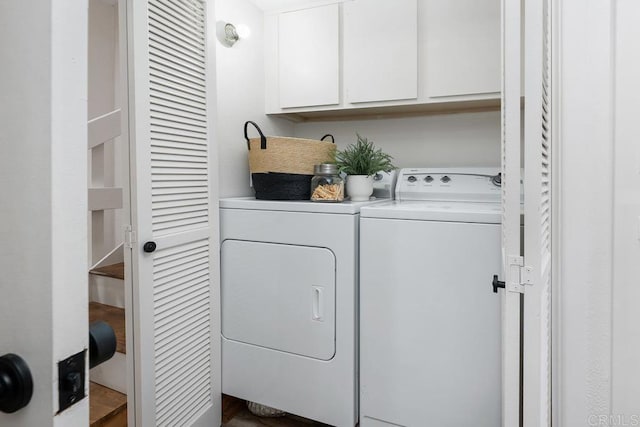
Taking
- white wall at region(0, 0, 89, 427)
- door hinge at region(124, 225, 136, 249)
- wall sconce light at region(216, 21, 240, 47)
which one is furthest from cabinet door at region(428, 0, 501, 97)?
white wall at region(0, 0, 89, 427)

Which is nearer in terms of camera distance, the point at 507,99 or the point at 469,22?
the point at 507,99

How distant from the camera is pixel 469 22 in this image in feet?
6.19

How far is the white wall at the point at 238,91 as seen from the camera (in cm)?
200

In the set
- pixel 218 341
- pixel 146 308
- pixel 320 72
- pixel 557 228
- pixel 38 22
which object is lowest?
pixel 218 341

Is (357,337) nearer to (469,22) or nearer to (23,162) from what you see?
(23,162)

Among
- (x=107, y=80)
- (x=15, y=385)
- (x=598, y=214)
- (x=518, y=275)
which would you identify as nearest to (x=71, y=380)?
(x=15, y=385)

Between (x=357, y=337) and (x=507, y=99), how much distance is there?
1.19 metres

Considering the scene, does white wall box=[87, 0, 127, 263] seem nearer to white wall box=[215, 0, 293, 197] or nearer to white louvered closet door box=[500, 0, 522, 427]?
white wall box=[215, 0, 293, 197]

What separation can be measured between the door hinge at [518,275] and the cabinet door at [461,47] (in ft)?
4.05

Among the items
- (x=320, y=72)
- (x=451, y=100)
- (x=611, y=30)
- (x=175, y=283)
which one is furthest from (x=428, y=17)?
(x=175, y=283)

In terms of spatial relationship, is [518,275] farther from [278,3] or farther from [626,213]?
[278,3]

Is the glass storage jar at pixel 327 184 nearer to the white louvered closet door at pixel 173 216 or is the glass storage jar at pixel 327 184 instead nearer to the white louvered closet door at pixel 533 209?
the white louvered closet door at pixel 173 216

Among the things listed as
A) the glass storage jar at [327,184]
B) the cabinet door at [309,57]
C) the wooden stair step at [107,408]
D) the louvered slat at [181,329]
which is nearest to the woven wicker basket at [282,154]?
the glass storage jar at [327,184]

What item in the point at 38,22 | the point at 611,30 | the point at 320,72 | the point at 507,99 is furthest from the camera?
the point at 320,72
